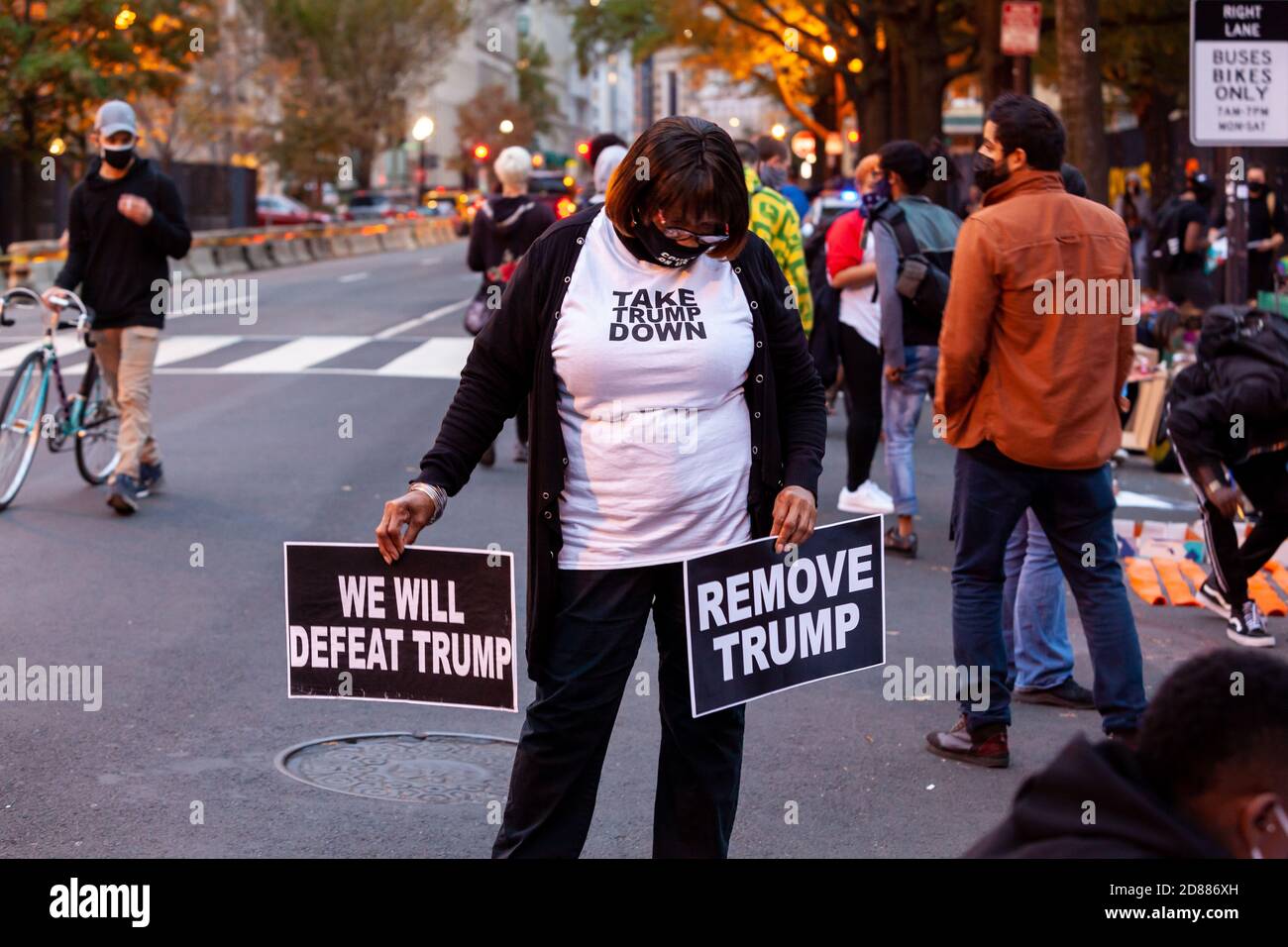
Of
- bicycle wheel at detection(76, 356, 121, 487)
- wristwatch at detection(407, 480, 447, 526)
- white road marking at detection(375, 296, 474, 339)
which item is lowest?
bicycle wheel at detection(76, 356, 121, 487)

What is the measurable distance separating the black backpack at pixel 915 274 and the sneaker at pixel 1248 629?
6.03 feet

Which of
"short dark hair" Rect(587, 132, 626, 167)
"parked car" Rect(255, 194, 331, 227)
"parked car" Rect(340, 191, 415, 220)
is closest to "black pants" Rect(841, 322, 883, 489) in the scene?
"short dark hair" Rect(587, 132, 626, 167)

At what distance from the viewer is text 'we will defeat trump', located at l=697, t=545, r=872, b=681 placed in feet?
13.0

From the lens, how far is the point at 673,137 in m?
3.82

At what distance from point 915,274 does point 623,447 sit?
15.9 ft

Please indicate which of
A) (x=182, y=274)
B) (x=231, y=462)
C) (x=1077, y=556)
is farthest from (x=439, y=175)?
(x=1077, y=556)

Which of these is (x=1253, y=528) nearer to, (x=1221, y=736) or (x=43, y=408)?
(x=1221, y=736)

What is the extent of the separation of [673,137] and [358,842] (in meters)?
2.22

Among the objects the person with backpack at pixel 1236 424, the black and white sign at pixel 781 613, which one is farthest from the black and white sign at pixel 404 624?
the person with backpack at pixel 1236 424

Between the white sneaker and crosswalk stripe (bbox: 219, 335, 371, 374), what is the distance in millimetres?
8165

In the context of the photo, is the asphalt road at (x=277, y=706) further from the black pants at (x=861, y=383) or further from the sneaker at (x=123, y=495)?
the black pants at (x=861, y=383)

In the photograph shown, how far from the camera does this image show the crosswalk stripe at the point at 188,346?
1847 centimetres

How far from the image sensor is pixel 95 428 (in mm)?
10477

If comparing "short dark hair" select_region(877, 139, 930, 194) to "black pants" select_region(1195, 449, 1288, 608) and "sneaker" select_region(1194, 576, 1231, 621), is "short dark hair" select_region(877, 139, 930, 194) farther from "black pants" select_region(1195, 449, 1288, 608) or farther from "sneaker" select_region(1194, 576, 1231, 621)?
"sneaker" select_region(1194, 576, 1231, 621)
